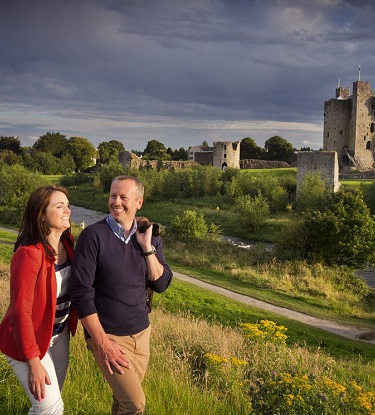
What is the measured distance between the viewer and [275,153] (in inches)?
3054

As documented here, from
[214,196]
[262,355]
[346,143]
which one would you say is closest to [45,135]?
[214,196]

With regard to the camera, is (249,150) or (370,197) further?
(249,150)

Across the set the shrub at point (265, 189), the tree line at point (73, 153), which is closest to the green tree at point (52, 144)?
the tree line at point (73, 153)

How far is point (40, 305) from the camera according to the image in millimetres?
3172

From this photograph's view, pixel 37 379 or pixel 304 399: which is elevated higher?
pixel 37 379

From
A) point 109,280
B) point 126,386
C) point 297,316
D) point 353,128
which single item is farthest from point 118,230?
point 353,128

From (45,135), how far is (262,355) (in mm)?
85665

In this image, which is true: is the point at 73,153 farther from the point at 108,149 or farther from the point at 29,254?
the point at 29,254

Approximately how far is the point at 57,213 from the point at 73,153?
86194mm

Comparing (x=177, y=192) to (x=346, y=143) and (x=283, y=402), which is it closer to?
(x=346, y=143)

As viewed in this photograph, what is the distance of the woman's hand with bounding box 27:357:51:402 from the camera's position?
3047mm

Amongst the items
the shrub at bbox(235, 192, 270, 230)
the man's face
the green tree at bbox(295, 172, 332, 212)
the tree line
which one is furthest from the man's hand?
the tree line

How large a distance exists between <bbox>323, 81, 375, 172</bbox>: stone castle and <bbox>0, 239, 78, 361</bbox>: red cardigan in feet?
165

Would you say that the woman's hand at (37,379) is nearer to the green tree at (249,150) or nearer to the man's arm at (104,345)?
the man's arm at (104,345)
